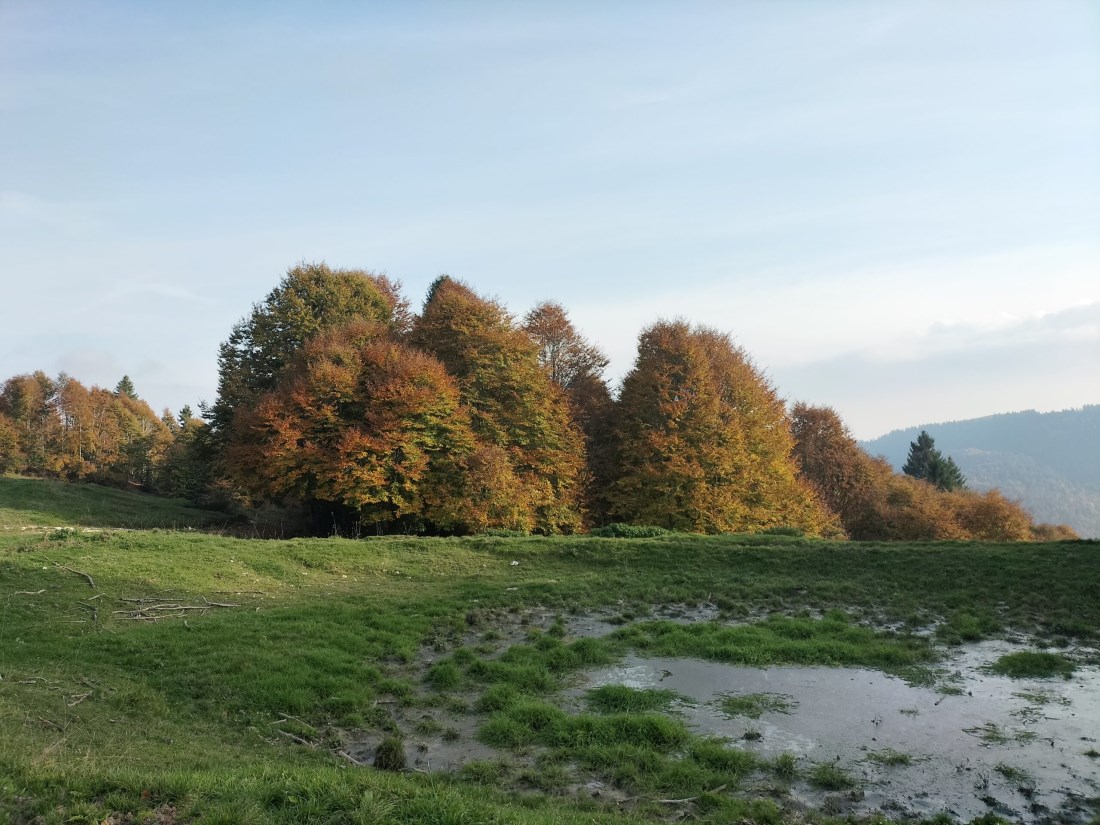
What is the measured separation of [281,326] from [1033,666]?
40.8m

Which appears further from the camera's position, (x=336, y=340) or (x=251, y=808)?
(x=336, y=340)

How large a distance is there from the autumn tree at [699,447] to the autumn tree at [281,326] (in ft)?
55.2

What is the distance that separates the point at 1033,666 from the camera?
11.9 metres

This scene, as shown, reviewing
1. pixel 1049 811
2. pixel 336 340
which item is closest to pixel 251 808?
pixel 1049 811

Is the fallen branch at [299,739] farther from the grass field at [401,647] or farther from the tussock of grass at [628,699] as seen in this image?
the tussock of grass at [628,699]

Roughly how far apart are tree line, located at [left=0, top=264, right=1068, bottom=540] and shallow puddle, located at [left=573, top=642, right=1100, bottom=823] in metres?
21.1

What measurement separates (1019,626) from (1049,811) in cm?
947

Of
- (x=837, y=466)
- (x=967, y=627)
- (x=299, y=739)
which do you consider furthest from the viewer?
(x=837, y=466)

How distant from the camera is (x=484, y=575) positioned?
71.8 ft

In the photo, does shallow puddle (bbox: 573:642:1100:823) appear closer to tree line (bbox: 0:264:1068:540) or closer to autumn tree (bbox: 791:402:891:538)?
tree line (bbox: 0:264:1068:540)

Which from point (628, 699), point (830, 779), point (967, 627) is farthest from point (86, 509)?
point (830, 779)

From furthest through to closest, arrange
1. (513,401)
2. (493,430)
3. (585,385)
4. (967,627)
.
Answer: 1. (585,385)
2. (513,401)
3. (493,430)
4. (967,627)

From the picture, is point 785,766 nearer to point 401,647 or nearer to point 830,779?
point 830,779

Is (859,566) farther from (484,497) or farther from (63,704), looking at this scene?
(63,704)
